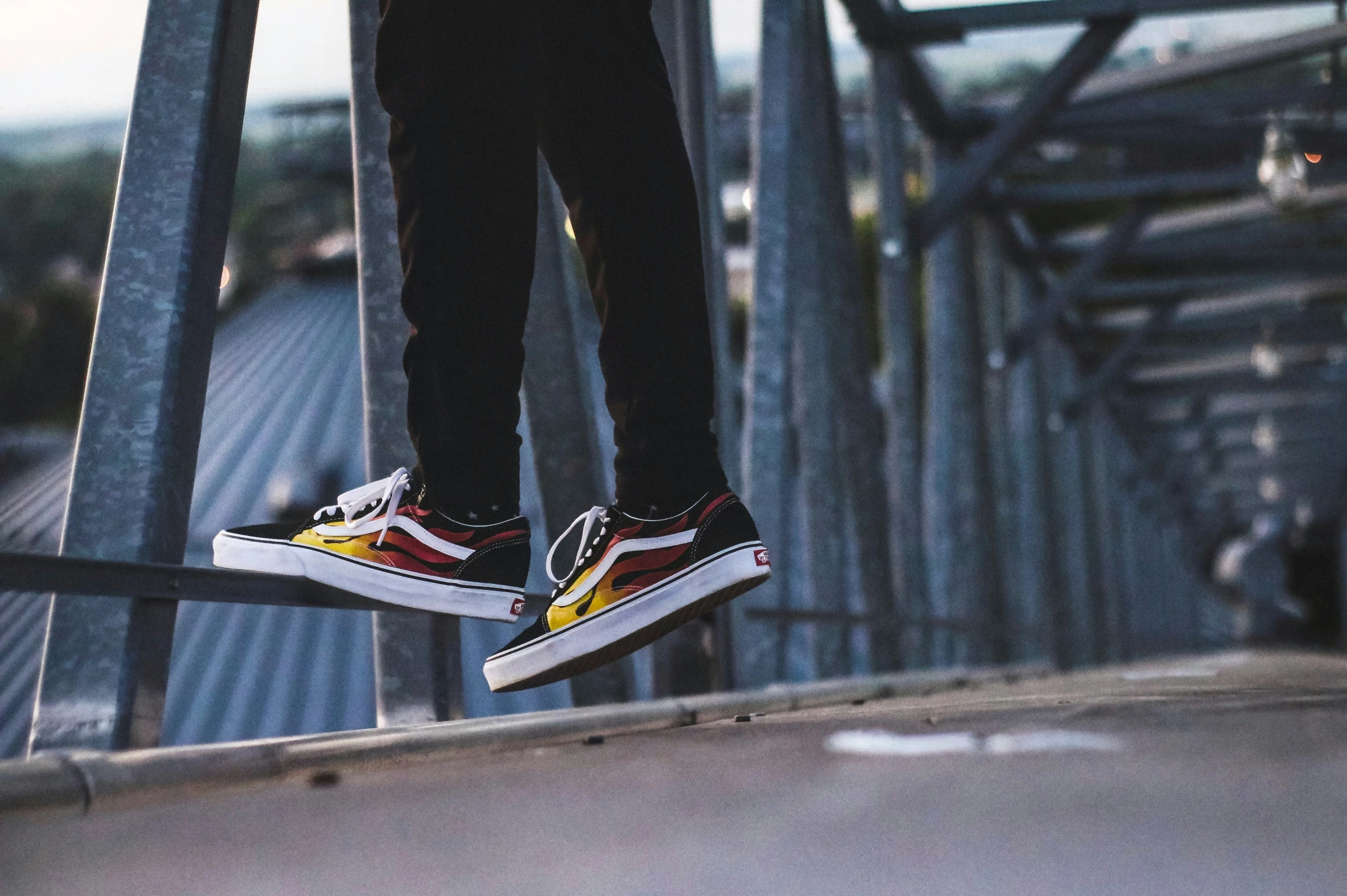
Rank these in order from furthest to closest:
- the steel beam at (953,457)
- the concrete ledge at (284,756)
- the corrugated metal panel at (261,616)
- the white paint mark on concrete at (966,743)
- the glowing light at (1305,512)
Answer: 1. the glowing light at (1305,512)
2. the steel beam at (953,457)
3. the corrugated metal panel at (261,616)
4. the white paint mark on concrete at (966,743)
5. the concrete ledge at (284,756)

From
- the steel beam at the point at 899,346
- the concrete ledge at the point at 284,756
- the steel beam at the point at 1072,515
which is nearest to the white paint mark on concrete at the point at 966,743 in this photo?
the concrete ledge at the point at 284,756

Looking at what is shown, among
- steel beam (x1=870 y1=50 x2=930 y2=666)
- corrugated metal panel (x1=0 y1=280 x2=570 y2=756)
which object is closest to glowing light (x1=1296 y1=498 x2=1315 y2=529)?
corrugated metal panel (x1=0 y1=280 x2=570 y2=756)

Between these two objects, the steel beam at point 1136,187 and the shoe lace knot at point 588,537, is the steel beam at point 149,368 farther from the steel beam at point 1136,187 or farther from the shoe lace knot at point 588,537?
the steel beam at point 1136,187

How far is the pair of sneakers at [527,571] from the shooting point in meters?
1.83

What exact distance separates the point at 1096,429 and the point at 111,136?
21710 mm

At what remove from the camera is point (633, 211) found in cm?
182

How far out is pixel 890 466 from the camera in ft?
25.1

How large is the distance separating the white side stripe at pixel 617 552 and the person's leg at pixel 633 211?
0.11 meters

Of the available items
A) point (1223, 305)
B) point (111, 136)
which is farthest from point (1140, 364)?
point (111, 136)

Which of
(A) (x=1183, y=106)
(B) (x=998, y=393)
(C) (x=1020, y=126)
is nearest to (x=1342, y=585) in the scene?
(B) (x=998, y=393)

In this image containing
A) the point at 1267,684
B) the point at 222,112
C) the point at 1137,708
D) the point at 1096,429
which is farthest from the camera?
the point at 1096,429

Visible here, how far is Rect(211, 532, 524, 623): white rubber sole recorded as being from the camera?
6.10 feet

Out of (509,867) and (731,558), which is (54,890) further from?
(731,558)

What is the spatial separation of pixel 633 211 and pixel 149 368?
0.70m
